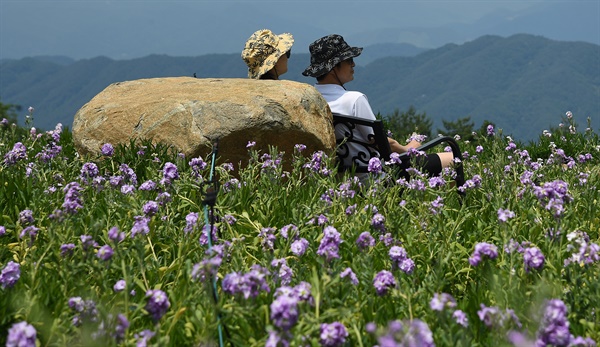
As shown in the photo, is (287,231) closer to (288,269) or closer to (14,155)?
(288,269)

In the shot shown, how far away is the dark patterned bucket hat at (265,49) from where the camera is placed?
759 centimetres

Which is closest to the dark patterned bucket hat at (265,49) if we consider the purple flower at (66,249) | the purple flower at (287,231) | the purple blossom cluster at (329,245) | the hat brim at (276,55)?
the hat brim at (276,55)

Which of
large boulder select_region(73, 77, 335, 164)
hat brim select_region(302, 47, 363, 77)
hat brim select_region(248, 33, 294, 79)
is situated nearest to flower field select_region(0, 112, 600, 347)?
large boulder select_region(73, 77, 335, 164)

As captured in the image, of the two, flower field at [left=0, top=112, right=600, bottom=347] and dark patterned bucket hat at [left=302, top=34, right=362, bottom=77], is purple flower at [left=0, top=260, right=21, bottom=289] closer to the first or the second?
flower field at [left=0, top=112, right=600, bottom=347]

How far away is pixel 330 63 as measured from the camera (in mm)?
6562

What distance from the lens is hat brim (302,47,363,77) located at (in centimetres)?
648

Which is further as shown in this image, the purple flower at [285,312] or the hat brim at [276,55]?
the hat brim at [276,55]

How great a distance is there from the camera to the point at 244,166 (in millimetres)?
6844

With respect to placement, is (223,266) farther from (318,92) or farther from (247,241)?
(318,92)

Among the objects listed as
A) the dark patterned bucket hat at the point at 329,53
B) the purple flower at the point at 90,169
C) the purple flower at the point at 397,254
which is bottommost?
the purple flower at the point at 90,169

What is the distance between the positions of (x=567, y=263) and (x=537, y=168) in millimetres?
3393

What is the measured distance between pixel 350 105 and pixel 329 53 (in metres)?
0.59

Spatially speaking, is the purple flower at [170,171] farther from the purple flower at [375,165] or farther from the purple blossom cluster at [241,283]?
the purple blossom cluster at [241,283]

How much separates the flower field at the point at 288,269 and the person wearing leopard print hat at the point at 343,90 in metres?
0.76
